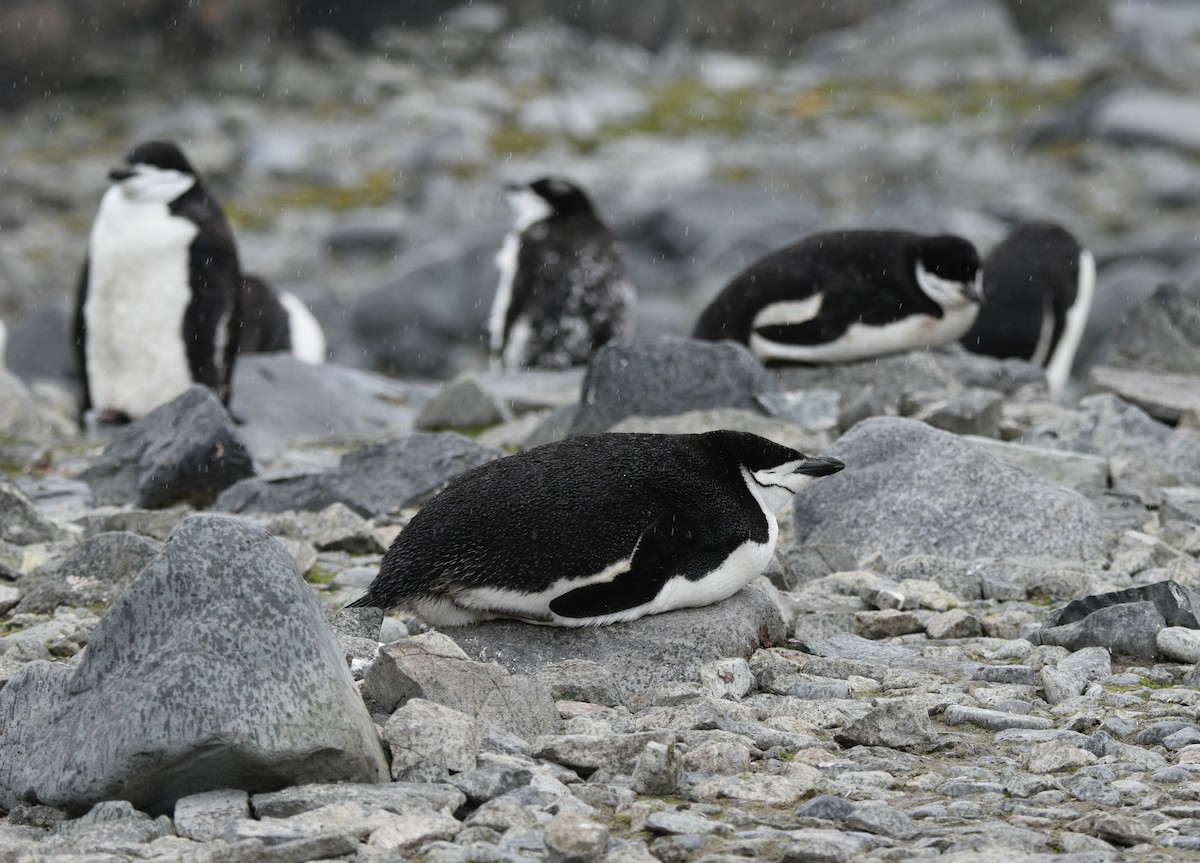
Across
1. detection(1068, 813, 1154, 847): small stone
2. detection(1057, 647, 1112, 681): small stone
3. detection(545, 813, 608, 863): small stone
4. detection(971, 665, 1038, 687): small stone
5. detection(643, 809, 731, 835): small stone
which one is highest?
detection(1068, 813, 1154, 847): small stone

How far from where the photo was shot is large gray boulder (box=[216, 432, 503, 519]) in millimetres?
5934

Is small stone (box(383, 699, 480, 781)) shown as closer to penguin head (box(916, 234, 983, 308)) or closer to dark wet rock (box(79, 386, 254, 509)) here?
dark wet rock (box(79, 386, 254, 509))

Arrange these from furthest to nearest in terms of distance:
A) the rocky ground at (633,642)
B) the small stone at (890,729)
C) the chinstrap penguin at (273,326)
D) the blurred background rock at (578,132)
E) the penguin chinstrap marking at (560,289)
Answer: the blurred background rock at (578,132)
the chinstrap penguin at (273,326)
the penguin chinstrap marking at (560,289)
the small stone at (890,729)
the rocky ground at (633,642)

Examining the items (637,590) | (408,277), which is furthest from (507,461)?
(408,277)

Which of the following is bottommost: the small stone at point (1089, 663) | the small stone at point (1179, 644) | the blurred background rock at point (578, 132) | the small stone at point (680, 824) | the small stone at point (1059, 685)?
the blurred background rock at point (578, 132)

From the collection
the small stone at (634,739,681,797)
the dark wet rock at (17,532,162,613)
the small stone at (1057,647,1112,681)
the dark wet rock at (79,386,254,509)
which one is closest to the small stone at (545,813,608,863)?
the small stone at (634,739,681,797)

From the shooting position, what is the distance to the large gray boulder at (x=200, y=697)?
2814 millimetres

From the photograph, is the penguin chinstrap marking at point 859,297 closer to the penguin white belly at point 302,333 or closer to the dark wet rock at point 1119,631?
the dark wet rock at point 1119,631

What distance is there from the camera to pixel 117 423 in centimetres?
882

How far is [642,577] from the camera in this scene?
3.77 meters

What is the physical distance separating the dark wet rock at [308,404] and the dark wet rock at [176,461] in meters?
1.53

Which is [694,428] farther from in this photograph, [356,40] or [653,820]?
[356,40]

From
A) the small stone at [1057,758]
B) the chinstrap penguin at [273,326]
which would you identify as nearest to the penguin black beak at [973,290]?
the small stone at [1057,758]

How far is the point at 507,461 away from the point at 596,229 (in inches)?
286
